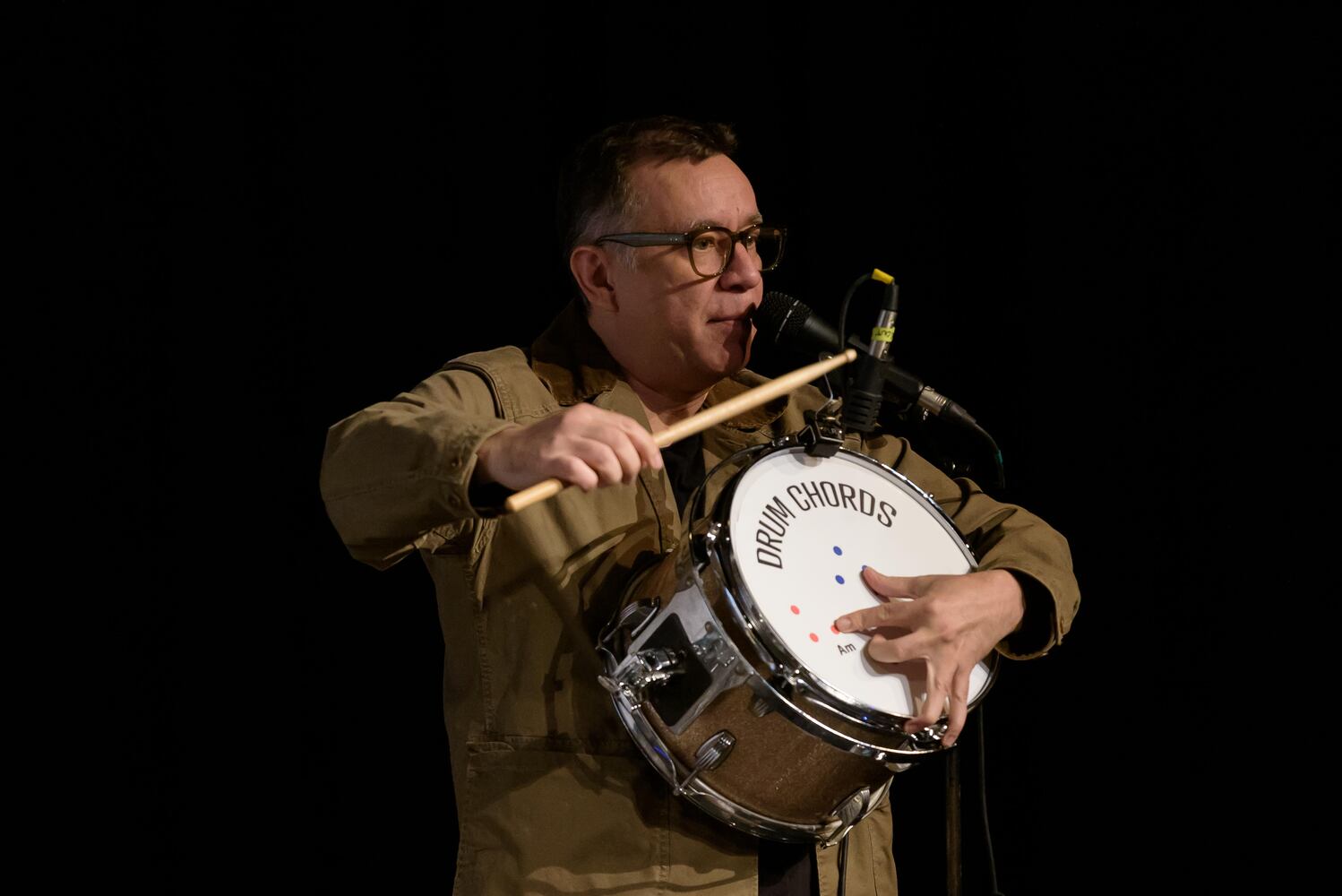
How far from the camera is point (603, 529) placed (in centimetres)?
177

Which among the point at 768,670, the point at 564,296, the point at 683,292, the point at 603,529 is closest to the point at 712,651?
the point at 768,670

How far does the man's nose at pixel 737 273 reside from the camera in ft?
6.57

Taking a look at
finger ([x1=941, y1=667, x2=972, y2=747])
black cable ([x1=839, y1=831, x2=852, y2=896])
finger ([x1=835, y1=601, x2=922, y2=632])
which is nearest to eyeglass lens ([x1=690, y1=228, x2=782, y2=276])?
finger ([x1=835, y1=601, x2=922, y2=632])

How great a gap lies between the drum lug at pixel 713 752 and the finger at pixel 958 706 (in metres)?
0.27

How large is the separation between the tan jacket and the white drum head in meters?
0.15

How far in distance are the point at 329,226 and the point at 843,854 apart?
1.61 m

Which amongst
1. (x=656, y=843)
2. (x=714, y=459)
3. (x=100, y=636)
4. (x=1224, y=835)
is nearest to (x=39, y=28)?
(x=100, y=636)

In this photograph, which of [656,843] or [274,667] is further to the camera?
[274,667]

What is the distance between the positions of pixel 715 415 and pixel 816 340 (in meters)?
0.43

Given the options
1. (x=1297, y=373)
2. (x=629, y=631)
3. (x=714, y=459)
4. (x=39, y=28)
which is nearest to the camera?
(x=629, y=631)

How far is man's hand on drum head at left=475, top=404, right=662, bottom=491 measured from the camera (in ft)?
4.36

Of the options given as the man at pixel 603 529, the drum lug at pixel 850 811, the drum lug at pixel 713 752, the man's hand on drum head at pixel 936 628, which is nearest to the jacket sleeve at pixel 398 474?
the man at pixel 603 529

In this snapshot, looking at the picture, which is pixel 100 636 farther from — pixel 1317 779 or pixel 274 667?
pixel 1317 779

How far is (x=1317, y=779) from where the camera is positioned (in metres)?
2.40
